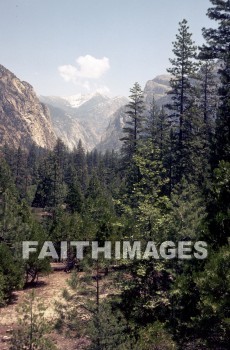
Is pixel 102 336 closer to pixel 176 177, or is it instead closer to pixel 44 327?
pixel 44 327

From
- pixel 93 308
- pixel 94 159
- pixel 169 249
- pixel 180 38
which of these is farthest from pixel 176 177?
pixel 94 159

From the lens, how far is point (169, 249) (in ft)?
42.9

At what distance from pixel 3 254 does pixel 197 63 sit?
788 inches

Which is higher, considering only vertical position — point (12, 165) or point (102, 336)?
point (12, 165)

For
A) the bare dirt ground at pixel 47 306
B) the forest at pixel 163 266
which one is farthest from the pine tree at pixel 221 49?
the bare dirt ground at pixel 47 306

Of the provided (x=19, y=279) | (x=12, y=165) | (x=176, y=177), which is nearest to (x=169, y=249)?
(x=19, y=279)

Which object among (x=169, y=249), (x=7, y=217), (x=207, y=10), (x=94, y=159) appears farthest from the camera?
(x=94, y=159)

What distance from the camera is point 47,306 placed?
12.0 metres

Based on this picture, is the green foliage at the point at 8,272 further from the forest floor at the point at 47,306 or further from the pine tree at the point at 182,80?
the pine tree at the point at 182,80

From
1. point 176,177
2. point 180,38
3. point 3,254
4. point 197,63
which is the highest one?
point 180,38

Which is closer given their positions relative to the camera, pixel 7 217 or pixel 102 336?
pixel 102 336

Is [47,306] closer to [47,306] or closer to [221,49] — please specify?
[47,306]

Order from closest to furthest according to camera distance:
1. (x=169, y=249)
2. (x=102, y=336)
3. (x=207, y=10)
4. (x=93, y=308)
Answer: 1. (x=102, y=336)
2. (x=93, y=308)
3. (x=169, y=249)
4. (x=207, y=10)

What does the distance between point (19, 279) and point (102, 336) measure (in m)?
12.5
